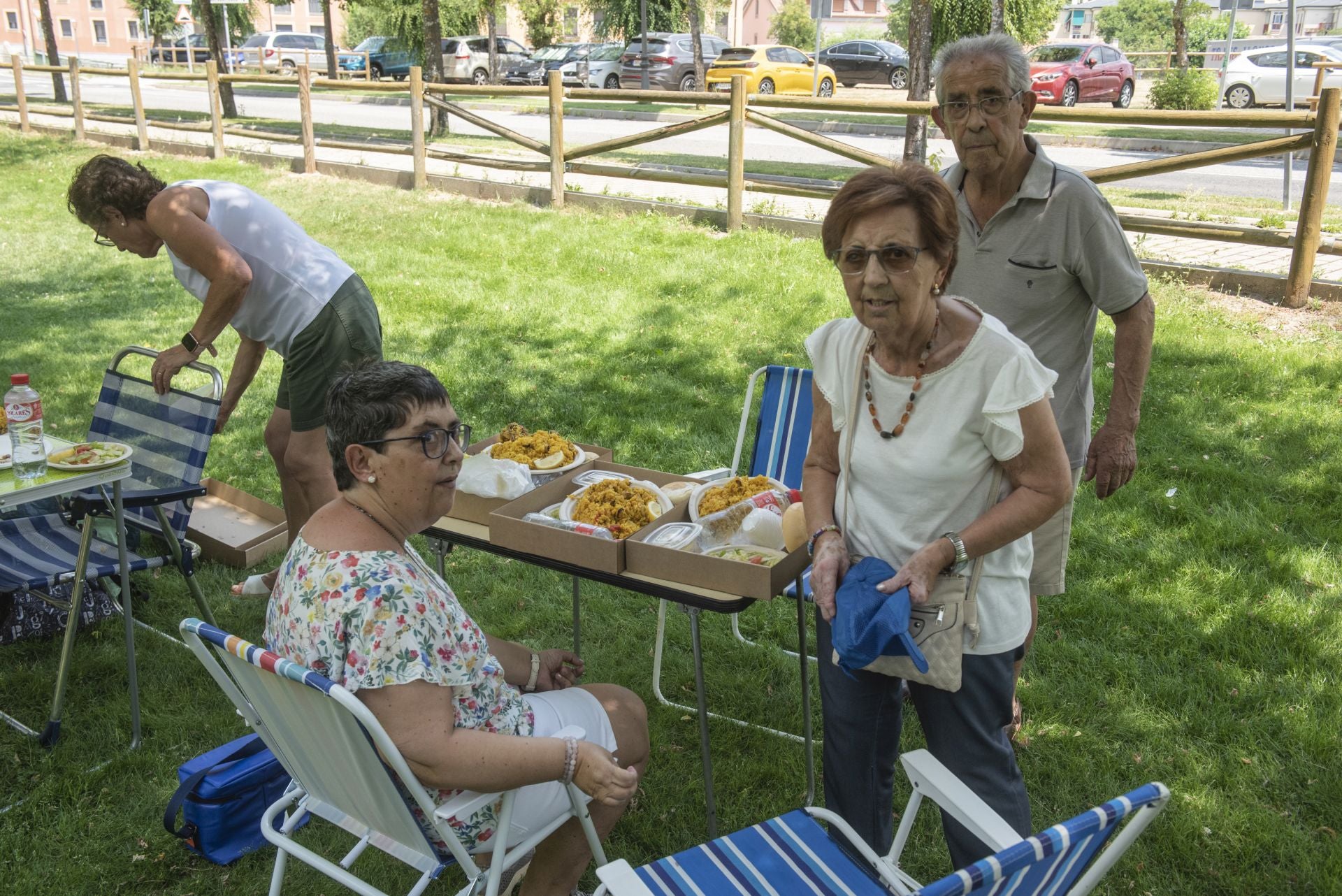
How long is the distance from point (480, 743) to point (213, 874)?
1.41 metres

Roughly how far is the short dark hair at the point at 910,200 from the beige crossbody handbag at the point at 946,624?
1.63 ft

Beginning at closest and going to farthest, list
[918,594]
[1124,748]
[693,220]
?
[918,594], [1124,748], [693,220]

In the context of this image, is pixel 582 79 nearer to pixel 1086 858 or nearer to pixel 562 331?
pixel 562 331

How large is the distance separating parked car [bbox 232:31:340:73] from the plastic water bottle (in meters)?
39.8

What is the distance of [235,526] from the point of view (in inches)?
201

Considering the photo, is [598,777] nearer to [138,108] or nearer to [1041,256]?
[1041,256]

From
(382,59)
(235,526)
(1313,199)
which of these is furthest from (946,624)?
(382,59)

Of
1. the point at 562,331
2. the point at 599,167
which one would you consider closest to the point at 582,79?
the point at 599,167

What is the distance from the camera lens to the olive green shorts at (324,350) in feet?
13.4

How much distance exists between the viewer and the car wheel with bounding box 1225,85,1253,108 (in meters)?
23.3

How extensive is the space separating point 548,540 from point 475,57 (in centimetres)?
3232

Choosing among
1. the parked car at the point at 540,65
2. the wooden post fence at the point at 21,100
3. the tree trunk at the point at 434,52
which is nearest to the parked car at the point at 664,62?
the parked car at the point at 540,65

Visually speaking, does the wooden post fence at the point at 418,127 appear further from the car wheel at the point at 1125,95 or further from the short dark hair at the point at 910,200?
the car wheel at the point at 1125,95

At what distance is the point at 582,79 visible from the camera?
1235 inches
